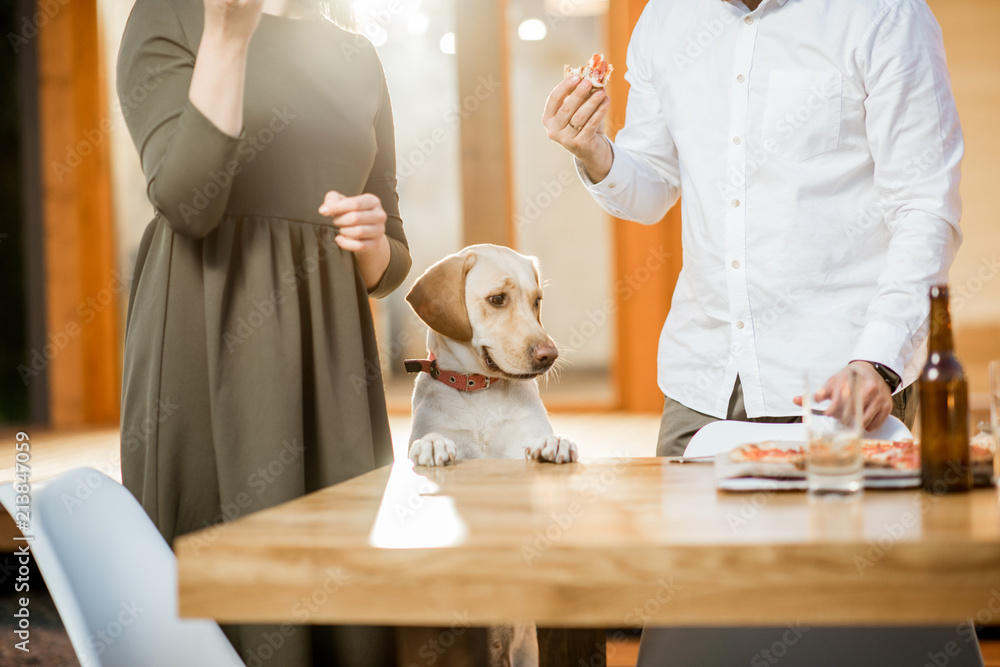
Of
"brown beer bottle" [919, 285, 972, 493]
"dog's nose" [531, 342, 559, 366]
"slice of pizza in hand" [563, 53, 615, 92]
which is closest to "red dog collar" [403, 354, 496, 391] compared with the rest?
"dog's nose" [531, 342, 559, 366]

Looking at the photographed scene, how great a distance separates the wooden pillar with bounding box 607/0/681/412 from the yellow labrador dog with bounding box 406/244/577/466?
11.6 ft

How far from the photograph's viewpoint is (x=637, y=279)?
527 cm

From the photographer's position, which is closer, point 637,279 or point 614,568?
point 614,568

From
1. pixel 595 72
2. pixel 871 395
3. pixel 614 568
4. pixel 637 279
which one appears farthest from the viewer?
pixel 637 279

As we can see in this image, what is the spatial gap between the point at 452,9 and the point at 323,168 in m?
4.53

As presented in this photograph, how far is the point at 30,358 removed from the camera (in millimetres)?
5652

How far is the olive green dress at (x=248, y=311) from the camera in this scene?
1.15 meters

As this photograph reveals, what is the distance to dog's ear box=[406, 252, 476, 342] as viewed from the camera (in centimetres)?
163

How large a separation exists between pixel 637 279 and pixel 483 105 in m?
1.49

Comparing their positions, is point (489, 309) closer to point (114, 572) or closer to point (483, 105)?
point (114, 572)

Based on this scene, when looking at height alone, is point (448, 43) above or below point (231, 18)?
above

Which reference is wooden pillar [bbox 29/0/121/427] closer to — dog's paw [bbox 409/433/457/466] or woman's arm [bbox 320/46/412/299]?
woman's arm [bbox 320/46/412/299]

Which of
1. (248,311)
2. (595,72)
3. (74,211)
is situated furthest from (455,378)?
(74,211)

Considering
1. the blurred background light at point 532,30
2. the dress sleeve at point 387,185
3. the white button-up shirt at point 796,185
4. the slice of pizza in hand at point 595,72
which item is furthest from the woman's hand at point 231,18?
the blurred background light at point 532,30
